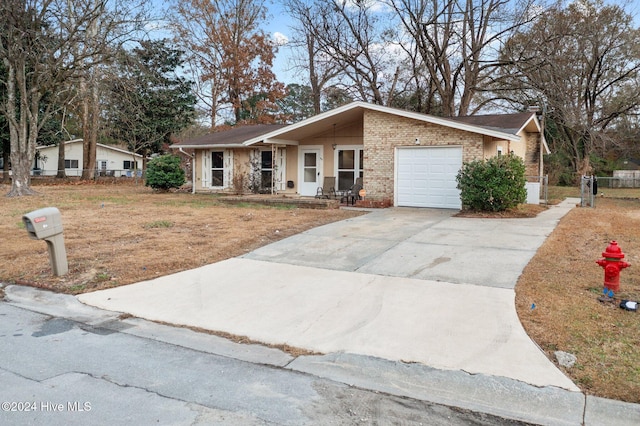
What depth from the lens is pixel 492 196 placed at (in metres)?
12.8

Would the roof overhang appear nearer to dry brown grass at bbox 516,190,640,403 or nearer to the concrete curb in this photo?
dry brown grass at bbox 516,190,640,403

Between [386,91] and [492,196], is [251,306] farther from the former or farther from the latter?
[386,91]

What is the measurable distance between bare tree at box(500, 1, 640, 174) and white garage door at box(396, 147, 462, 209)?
49.3 feet

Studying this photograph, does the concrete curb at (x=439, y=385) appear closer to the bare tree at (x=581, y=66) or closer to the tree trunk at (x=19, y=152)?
the tree trunk at (x=19, y=152)

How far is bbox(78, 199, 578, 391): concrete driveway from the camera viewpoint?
14.0 ft

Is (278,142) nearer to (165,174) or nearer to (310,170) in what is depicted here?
(310,170)

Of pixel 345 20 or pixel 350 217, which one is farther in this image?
pixel 345 20

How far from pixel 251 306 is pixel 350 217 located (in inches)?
292

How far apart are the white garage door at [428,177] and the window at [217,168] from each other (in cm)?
974

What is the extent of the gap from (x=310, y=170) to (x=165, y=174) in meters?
8.06

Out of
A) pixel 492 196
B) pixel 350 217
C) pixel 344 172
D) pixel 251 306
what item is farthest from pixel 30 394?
pixel 344 172

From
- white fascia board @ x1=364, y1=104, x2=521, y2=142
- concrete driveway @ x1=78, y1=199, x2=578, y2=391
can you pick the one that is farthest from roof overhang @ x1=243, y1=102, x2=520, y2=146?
concrete driveway @ x1=78, y1=199, x2=578, y2=391

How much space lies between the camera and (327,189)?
59.2 ft

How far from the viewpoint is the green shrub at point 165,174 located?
2295 cm
